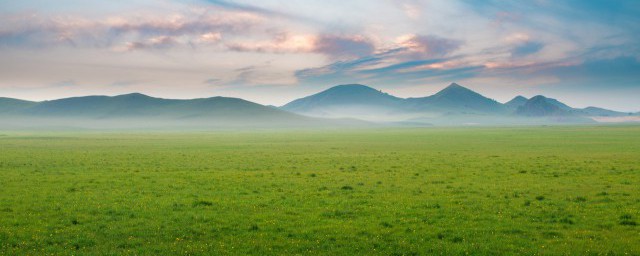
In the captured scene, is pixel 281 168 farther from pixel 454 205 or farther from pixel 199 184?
pixel 454 205

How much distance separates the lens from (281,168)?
128 ft

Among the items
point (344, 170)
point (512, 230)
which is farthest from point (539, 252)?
point (344, 170)

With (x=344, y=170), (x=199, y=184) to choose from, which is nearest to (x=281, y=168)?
(x=344, y=170)

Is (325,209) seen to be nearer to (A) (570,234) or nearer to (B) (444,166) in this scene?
(A) (570,234)

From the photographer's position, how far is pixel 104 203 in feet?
71.1

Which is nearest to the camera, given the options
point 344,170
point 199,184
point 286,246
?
point 286,246

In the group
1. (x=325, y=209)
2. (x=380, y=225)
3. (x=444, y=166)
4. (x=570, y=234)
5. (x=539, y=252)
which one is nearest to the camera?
(x=539, y=252)

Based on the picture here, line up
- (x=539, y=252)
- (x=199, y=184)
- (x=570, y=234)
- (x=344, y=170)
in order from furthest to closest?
(x=344, y=170)
(x=199, y=184)
(x=570, y=234)
(x=539, y=252)

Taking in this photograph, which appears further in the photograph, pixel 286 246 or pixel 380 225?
pixel 380 225

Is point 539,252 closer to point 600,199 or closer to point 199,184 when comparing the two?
point 600,199

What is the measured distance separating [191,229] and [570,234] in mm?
12609

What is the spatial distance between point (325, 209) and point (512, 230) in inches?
286

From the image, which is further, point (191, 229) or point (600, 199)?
point (600, 199)

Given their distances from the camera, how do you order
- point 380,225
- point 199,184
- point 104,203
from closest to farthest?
1. point 380,225
2. point 104,203
3. point 199,184
